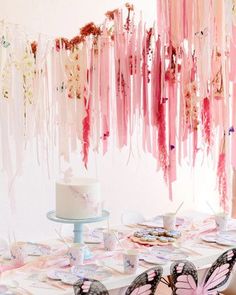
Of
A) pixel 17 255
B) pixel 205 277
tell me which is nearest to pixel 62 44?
pixel 17 255

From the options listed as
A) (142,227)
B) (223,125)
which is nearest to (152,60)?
(223,125)

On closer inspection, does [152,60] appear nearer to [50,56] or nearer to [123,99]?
[123,99]

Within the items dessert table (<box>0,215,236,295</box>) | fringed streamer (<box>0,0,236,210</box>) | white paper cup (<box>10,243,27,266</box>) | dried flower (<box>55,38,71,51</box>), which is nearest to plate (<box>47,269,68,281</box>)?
dessert table (<box>0,215,236,295</box>)

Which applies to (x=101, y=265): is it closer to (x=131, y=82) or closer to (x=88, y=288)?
(x=88, y=288)

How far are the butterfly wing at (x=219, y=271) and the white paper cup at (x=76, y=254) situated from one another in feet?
1.82

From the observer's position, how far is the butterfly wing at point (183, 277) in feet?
6.22

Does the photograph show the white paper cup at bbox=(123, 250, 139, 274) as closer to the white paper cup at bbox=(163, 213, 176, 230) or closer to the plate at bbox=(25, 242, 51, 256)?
the plate at bbox=(25, 242, 51, 256)

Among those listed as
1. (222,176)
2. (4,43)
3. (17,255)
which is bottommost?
(17,255)

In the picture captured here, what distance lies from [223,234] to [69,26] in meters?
1.95

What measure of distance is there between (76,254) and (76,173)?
171cm

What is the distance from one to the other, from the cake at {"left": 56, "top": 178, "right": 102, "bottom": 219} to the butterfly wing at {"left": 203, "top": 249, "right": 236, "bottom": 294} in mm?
584

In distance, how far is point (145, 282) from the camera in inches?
69.5

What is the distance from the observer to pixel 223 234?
262cm

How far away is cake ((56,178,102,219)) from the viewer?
2.20 meters
